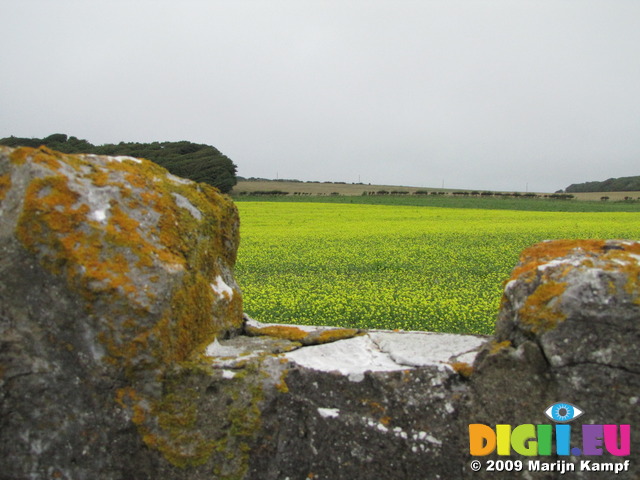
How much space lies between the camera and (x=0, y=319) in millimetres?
2436

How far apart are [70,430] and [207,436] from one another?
2.26 ft

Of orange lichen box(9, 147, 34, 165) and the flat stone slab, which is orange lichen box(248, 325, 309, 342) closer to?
the flat stone slab

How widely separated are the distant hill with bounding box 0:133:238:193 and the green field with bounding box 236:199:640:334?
4394 centimetres

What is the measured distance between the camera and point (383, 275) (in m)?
11.6

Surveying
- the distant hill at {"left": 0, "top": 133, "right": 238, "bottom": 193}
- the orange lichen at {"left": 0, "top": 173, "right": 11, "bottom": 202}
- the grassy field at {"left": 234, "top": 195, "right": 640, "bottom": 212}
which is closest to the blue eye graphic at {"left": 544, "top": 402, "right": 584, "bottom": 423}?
the orange lichen at {"left": 0, "top": 173, "right": 11, "bottom": 202}

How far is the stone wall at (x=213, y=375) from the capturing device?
7.54ft

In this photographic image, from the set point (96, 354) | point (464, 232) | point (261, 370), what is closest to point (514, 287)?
point (261, 370)

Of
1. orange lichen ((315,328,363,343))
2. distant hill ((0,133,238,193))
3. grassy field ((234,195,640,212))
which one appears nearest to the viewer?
orange lichen ((315,328,363,343))

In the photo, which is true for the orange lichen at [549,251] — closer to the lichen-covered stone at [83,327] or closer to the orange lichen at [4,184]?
the lichen-covered stone at [83,327]

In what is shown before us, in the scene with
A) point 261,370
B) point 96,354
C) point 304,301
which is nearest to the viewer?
point 96,354

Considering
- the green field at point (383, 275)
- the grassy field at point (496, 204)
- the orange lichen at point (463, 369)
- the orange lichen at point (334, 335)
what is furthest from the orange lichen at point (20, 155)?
the grassy field at point (496, 204)

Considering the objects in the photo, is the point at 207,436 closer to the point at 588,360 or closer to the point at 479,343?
the point at 479,343

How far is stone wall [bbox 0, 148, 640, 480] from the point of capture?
230 centimetres

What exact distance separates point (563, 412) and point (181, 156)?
7390 cm
